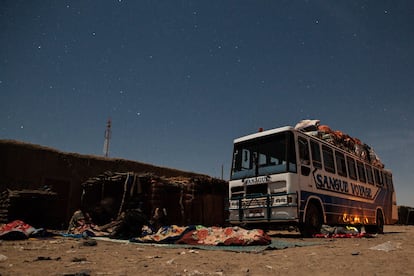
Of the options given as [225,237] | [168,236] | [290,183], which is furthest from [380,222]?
[168,236]

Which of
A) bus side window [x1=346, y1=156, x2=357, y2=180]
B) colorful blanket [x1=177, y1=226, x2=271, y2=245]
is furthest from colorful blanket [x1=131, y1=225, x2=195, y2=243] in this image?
bus side window [x1=346, y1=156, x2=357, y2=180]

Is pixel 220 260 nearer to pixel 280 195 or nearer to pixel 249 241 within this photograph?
pixel 249 241

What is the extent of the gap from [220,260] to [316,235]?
17.7 ft

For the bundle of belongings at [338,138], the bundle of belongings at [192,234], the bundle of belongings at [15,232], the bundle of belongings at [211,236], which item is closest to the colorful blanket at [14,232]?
the bundle of belongings at [15,232]

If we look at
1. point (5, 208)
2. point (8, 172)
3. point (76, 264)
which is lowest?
point (76, 264)

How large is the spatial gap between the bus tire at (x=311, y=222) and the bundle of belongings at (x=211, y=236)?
227cm

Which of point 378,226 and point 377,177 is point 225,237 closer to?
point 378,226

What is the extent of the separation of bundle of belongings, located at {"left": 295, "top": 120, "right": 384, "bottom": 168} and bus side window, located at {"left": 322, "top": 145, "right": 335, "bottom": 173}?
0.75 meters

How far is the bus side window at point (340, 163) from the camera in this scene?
1037 centimetres

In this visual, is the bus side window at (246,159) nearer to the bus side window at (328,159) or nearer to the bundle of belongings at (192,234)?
the bus side window at (328,159)

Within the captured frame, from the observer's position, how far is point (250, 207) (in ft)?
29.3

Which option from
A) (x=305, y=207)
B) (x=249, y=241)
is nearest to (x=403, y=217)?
(x=305, y=207)

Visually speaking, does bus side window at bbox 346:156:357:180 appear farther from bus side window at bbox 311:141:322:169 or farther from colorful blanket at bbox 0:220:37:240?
colorful blanket at bbox 0:220:37:240

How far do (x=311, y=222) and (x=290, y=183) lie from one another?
4.85ft
